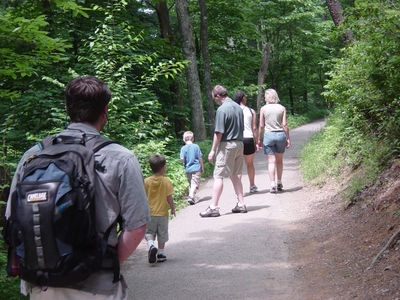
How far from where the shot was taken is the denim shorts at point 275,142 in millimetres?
11539

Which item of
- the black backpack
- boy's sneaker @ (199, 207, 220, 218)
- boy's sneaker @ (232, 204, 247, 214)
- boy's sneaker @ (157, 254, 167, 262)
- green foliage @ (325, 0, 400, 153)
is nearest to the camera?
the black backpack

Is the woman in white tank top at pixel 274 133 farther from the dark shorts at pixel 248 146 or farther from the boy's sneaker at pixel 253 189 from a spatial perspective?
the boy's sneaker at pixel 253 189

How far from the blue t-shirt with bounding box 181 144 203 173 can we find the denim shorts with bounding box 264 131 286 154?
1.46 m

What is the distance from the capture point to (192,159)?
11547mm

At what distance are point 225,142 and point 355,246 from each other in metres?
3.61

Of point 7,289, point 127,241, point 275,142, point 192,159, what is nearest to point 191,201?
point 192,159

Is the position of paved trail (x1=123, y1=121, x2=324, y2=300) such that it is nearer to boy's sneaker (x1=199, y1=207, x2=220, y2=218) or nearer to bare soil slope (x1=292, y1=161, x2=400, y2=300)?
boy's sneaker (x1=199, y1=207, x2=220, y2=218)

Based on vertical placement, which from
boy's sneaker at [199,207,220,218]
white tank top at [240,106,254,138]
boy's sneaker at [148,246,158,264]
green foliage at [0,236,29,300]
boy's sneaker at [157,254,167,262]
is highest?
white tank top at [240,106,254,138]

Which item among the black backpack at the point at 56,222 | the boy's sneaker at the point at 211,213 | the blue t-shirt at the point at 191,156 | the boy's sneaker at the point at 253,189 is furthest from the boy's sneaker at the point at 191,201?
the black backpack at the point at 56,222

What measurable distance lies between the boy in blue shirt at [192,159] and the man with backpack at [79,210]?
8.54 meters

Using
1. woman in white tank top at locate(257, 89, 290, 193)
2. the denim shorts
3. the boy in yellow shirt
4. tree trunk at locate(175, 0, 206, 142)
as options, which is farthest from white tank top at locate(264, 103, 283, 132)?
tree trunk at locate(175, 0, 206, 142)

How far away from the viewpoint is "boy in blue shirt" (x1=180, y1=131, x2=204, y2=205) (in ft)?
37.7

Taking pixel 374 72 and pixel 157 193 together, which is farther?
pixel 374 72

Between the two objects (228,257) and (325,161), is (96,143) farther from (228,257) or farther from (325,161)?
(325,161)
